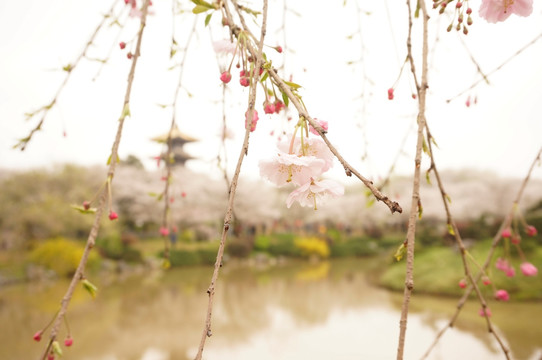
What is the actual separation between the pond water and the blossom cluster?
126 inches

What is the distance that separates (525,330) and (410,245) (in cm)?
433

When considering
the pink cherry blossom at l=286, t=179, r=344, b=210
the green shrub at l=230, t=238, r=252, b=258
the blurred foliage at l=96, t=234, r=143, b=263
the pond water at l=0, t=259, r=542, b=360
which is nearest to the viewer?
the pink cherry blossom at l=286, t=179, r=344, b=210

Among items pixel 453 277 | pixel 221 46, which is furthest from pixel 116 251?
pixel 221 46

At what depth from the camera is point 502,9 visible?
0.56 m

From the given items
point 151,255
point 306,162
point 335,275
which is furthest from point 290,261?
point 306,162

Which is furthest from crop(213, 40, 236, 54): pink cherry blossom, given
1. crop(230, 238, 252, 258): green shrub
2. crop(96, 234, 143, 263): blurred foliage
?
crop(230, 238, 252, 258): green shrub

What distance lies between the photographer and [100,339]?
12.4 ft

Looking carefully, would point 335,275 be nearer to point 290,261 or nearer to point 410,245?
point 290,261

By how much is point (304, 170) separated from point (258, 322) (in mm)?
4225

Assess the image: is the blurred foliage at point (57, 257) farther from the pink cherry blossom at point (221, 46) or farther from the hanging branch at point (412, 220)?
the hanging branch at point (412, 220)

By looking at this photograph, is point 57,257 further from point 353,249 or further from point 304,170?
point 304,170

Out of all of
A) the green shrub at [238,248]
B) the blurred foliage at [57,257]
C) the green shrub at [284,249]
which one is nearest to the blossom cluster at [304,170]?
the blurred foliage at [57,257]

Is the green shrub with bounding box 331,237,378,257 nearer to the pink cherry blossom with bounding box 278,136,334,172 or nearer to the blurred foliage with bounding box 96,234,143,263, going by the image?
the blurred foliage with bounding box 96,234,143,263

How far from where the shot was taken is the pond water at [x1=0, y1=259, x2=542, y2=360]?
3428 mm
